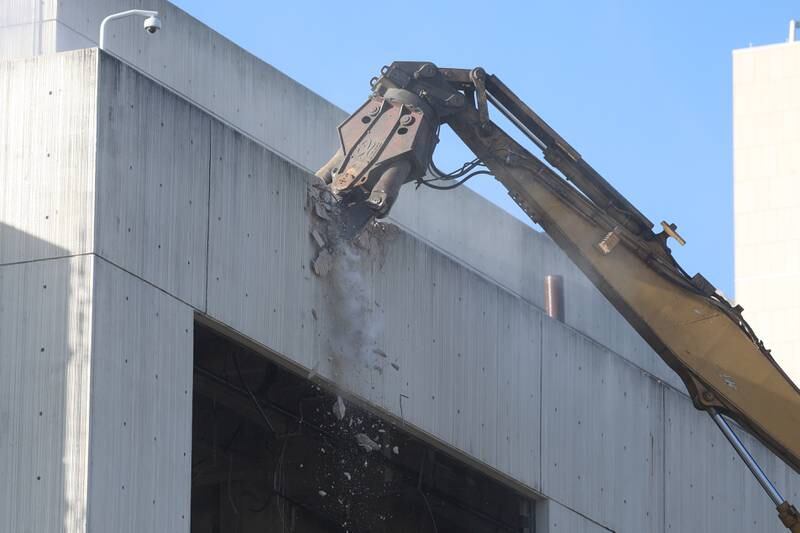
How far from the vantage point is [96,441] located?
13.6 meters

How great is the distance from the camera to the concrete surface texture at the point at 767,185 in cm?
5003

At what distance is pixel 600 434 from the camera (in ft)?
69.8

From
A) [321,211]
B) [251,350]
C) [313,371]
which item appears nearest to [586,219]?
[321,211]

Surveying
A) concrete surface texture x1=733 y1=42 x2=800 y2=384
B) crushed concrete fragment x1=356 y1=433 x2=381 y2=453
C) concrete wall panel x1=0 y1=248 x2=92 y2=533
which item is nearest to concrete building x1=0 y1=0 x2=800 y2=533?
concrete wall panel x1=0 y1=248 x2=92 y2=533

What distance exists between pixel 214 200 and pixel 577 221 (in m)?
3.81

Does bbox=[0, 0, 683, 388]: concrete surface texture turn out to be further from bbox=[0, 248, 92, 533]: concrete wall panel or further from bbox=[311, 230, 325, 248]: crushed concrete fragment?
bbox=[0, 248, 92, 533]: concrete wall panel

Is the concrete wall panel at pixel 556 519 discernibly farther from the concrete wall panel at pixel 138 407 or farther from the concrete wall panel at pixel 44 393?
the concrete wall panel at pixel 44 393

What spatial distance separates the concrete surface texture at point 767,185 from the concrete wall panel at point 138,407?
122 feet

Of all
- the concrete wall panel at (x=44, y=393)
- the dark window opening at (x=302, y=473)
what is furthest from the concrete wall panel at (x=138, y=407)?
→ the dark window opening at (x=302, y=473)

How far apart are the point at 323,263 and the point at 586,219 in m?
2.71

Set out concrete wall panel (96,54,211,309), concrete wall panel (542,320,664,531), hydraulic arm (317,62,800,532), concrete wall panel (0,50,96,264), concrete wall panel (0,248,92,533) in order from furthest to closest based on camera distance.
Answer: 1. concrete wall panel (542,320,664,531)
2. hydraulic arm (317,62,800,532)
3. concrete wall panel (96,54,211,309)
4. concrete wall panel (0,50,96,264)
5. concrete wall panel (0,248,92,533)

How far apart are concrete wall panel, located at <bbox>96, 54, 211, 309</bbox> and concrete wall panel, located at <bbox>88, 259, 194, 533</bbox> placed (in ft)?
0.77

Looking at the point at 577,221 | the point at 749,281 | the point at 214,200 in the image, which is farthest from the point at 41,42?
the point at 749,281

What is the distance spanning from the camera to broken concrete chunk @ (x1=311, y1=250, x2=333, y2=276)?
1684 centimetres
